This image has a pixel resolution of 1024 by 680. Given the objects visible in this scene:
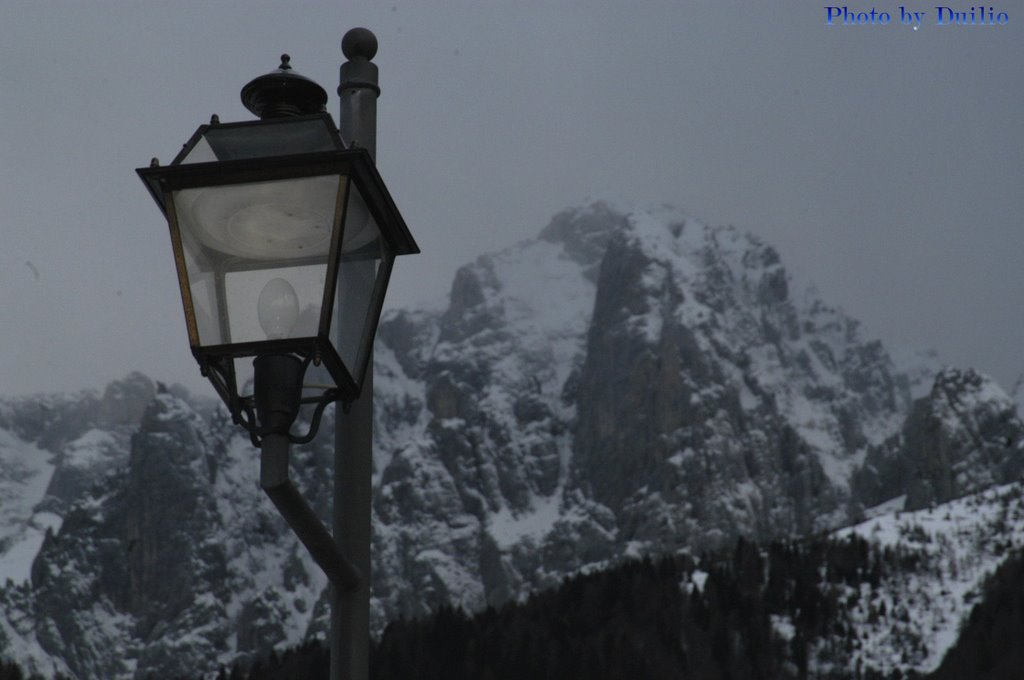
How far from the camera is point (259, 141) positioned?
6.00m

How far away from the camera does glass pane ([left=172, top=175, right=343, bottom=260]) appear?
19.3ft

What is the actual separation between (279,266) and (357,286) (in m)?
0.38

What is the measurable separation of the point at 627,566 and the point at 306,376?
17848cm

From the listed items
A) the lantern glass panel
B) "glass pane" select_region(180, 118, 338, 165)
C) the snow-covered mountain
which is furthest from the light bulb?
the snow-covered mountain

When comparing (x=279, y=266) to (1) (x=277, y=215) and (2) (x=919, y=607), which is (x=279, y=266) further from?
(2) (x=919, y=607)

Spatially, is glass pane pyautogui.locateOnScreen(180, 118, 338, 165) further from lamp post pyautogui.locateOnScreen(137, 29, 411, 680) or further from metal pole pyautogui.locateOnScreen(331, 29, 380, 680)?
metal pole pyautogui.locateOnScreen(331, 29, 380, 680)

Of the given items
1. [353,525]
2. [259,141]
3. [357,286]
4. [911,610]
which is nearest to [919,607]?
[911,610]

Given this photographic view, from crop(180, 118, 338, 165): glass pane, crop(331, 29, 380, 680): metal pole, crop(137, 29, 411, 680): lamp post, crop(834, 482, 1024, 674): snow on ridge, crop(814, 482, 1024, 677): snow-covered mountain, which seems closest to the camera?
crop(137, 29, 411, 680): lamp post

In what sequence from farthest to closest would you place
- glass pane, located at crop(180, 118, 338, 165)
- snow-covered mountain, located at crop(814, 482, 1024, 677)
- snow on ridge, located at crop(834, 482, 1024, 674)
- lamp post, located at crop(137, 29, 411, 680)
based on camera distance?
snow on ridge, located at crop(834, 482, 1024, 674) < snow-covered mountain, located at crop(814, 482, 1024, 677) < glass pane, located at crop(180, 118, 338, 165) < lamp post, located at crop(137, 29, 411, 680)

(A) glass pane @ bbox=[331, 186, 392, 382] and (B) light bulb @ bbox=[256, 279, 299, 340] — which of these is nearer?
(B) light bulb @ bbox=[256, 279, 299, 340]

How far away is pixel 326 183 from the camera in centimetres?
590

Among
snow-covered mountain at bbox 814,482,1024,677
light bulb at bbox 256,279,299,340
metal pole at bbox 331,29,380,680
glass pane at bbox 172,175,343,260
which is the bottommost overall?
metal pole at bbox 331,29,380,680

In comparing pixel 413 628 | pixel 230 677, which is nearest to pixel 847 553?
pixel 413 628

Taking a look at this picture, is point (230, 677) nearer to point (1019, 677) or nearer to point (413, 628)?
point (413, 628)
